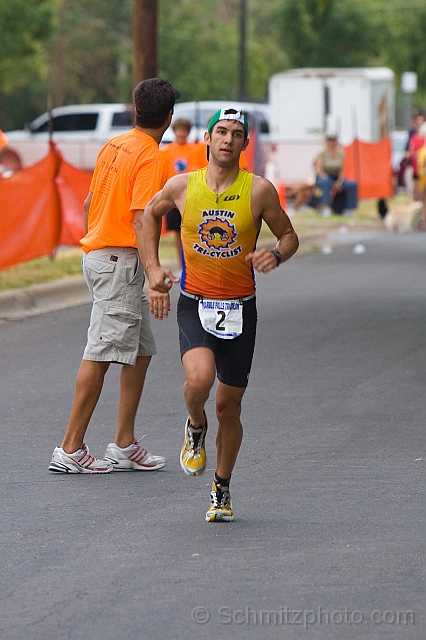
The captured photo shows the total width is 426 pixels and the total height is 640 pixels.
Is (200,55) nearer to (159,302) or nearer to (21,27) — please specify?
(21,27)

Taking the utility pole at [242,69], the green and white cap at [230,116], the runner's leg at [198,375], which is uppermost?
the green and white cap at [230,116]

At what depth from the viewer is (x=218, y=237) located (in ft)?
18.5

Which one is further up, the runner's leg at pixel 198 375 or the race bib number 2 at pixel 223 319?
the race bib number 2 at pixel 223 319

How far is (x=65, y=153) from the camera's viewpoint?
28.6 m

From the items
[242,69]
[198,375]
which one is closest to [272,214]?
[198,375]

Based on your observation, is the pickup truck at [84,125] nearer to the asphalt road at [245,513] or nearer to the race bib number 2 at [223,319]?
the asphalt road at [245,513]

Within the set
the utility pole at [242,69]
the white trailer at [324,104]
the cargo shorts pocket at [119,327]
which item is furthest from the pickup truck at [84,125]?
the cargo shorts pocket at [119,327]

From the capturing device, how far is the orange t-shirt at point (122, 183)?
21.8ft

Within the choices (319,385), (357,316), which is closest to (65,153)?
(357,316)

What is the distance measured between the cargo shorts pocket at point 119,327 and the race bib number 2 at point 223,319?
3.77ft

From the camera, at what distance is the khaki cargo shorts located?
22.1 feet

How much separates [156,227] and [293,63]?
46.0 meters

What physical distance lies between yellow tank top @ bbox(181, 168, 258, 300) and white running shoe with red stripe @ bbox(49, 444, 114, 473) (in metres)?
1.41

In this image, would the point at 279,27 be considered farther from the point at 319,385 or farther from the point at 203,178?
the point at 203,178
